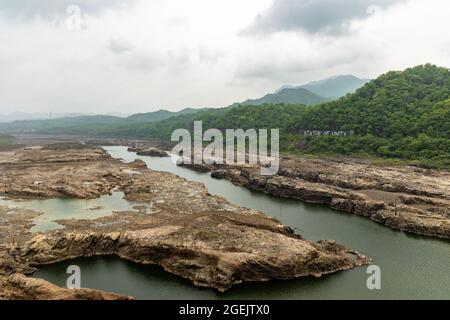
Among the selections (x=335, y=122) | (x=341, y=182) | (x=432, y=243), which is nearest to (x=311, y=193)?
(x=341, y=182)

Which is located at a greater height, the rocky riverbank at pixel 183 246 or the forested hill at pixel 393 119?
the forested hill at pixel 393 119

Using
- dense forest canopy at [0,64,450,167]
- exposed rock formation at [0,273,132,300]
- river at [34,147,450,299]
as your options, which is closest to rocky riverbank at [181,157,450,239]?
river at [34,147,450,299]

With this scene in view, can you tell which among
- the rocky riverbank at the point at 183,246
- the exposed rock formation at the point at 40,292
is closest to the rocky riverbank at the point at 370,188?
the rocky riverbank at the point at 183,246

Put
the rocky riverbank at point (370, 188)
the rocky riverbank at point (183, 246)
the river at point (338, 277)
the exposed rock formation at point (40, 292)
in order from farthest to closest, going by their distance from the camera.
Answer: the rocky riverbank at point (370, 188) → the rocky riverbank at point (183, 246) → the river at point (338, 277) → the exposed rock formation at point (40, 292)

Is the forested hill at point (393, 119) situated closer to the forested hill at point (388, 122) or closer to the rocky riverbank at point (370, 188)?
the forested hill at point (388, 122)

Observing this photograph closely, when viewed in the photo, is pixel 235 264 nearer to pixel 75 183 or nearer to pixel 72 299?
pixel 72 299

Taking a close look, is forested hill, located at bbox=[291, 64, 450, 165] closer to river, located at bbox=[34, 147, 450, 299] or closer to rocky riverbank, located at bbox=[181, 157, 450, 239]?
rocky riverbank, located at bbox=[181, 157, 450, 239]

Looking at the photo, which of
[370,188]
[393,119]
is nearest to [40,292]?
[370,188]

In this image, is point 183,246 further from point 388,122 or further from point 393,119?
point 393,119
